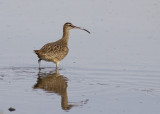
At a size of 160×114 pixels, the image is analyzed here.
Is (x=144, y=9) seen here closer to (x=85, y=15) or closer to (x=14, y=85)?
(x=85, y=15)

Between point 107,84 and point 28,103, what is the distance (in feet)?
8.55

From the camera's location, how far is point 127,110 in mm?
10703

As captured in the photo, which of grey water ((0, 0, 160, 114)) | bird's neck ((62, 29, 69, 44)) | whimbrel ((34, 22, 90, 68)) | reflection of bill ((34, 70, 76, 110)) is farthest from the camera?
bird's neck ((62, 29, 69, 44))

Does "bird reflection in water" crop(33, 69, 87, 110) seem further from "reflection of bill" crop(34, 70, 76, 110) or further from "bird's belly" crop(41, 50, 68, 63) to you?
"bird's belly" crop(41, 50, 68, 63)

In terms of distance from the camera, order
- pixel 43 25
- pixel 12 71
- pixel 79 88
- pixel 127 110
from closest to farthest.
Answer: pixel 127 110 < pixel 79 88 < pixel 12 71 < pixel 43 25

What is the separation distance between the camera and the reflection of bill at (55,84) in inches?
445

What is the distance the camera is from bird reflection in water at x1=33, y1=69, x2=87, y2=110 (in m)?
11.2

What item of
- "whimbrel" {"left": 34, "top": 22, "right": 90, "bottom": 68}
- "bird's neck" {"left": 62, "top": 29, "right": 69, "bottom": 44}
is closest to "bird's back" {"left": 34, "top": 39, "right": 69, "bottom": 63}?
"whimbrel" {"left": 34, "top": 22, "right": 90, "bottom": 68}

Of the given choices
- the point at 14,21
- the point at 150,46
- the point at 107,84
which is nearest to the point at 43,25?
the point at 14,21

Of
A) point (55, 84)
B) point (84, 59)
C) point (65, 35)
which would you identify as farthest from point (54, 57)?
point (55, 84)

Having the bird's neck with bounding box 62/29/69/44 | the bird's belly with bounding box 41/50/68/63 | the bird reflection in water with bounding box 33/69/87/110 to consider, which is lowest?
the bird reflection in water with bounding box 33/69/87/110

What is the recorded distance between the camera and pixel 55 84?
13.0 metres

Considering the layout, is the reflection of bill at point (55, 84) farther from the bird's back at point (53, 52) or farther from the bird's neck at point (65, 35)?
the bird's neck at point (65, 35)

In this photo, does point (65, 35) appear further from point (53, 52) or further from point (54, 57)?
point (54, 57)
